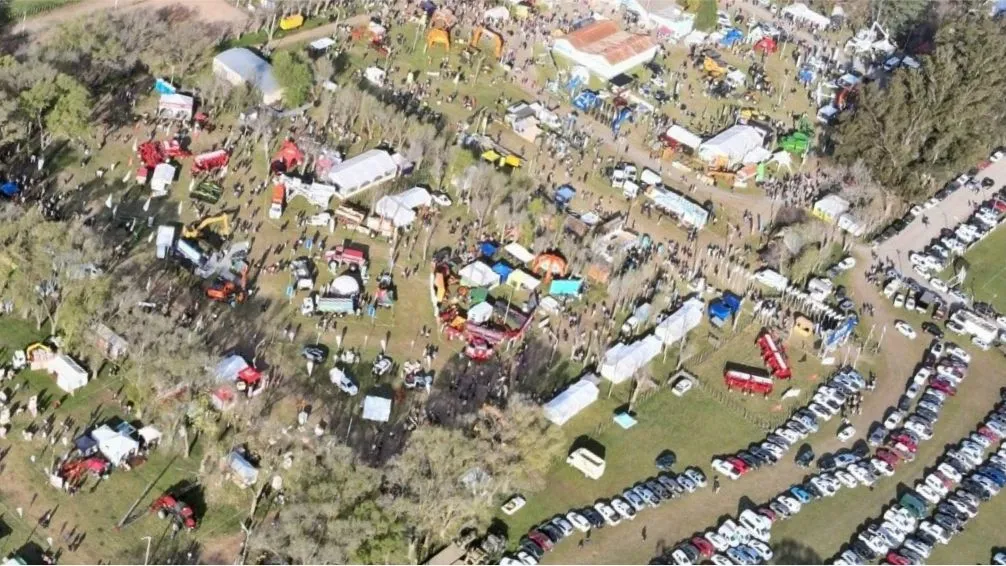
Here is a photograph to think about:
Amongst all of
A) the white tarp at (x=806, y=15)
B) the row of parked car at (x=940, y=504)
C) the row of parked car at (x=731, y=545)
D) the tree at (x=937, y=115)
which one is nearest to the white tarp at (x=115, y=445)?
the row of parked car at (x=731, y=545)

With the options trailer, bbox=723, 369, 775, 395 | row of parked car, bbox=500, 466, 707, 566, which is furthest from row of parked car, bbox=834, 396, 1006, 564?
trailer, bbox=723, 369, 775, 395

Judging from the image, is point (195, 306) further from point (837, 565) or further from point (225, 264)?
point (837, 565)

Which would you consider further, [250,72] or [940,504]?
[250,72]

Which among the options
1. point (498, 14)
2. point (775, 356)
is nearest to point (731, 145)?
point (775, 356)

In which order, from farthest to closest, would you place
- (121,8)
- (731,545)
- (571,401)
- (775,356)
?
1. (121,8)
2. (775,356)
3. (571,401)
4. (731,545)

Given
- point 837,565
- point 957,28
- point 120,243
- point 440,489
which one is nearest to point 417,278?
point 120,243

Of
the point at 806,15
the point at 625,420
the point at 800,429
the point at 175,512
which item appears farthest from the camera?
the point at 806,15

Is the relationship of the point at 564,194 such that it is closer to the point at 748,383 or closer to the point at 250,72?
the point at 748,383

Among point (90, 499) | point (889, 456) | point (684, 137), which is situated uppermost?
point (684, 137)

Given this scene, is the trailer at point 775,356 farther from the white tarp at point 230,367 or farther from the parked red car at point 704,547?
the white tarp at point 230,367
